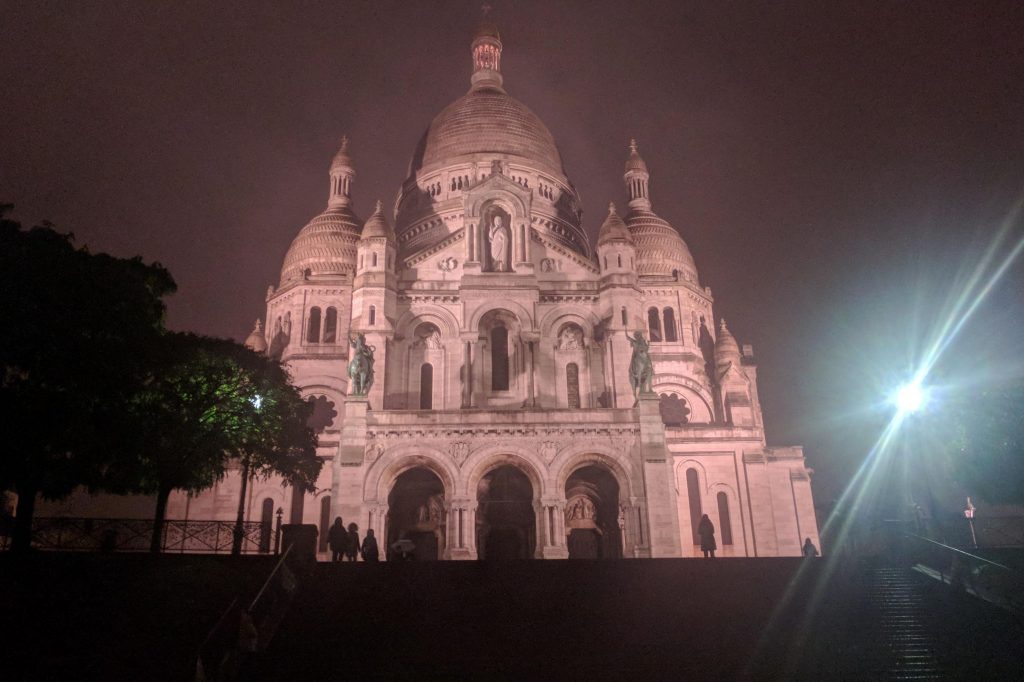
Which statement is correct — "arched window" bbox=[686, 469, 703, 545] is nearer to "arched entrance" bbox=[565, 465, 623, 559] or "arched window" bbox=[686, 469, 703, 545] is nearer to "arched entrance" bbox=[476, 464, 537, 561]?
"arched entrance" bbox=[565, 465, 623, 559]

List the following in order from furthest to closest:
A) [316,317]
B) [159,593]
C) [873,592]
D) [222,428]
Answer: [316,317]
[222,428]
[873,592]
[159,593]

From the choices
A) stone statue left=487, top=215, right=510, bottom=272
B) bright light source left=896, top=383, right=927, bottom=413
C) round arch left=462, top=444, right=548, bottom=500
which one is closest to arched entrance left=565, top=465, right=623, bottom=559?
round arch left=462, top=444, right=548, bottom=500

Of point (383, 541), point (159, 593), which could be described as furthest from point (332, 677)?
point (383, 541)

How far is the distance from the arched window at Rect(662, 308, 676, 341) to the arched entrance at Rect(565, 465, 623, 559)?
20181 mm

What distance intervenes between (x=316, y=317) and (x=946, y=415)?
36.4 metres

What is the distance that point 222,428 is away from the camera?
28250mm

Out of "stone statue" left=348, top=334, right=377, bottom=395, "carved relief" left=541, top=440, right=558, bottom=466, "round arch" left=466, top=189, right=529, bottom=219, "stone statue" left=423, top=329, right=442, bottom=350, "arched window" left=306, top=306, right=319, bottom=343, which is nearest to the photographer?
"carved relief" left=541, top=440, right=558, bottom=466

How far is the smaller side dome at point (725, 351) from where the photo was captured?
52625 mm

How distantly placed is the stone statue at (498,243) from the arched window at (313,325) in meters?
17.3

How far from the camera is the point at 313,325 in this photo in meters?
53.8

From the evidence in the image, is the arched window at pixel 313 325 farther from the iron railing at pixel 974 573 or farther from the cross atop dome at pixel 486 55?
the iron railing at pixel 974 573

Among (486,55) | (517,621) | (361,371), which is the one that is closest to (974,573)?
(517,621)

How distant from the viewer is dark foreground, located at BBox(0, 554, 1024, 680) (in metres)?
16.0

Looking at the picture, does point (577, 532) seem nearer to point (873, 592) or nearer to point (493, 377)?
point (493, 377)
